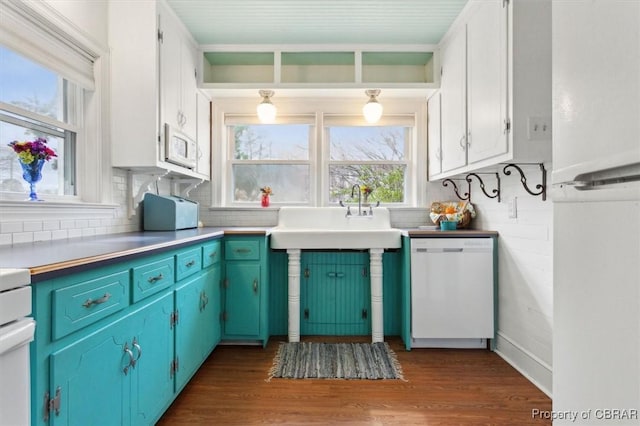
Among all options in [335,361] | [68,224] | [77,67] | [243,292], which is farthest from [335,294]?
[77,67]

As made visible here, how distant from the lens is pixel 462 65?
94.0 inches

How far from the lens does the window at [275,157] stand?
10.7 ft

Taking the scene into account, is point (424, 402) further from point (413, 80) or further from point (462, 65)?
point (413, 80)

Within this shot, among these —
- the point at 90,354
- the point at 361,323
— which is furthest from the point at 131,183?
the point at 361,323

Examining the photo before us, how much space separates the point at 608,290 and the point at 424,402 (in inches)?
56.0

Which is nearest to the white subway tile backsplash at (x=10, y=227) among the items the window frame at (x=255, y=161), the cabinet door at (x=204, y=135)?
the cabinet door at (x=204, y=135)

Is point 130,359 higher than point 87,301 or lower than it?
lower

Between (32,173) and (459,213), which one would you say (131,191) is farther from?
(459,213)

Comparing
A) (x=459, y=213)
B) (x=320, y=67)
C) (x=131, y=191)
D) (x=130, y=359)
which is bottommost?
(x=130, y=359)

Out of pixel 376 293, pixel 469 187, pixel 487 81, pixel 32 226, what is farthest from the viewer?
pixel 469 187

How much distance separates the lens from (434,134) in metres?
2.95

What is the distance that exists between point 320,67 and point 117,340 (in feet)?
8.81

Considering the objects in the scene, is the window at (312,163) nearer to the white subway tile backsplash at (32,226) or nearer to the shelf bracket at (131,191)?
the shelf bracket at (131,191)

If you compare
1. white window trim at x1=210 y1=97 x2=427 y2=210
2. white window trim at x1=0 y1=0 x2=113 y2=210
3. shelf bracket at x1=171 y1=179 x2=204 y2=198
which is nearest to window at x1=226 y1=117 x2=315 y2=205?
white window trim at x1=210 y1=97 x2=427 y2=210
